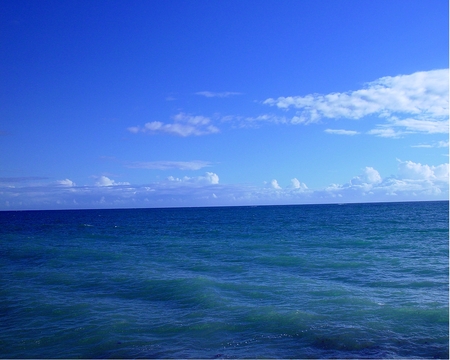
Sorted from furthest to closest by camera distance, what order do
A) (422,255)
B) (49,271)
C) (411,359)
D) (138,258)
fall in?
(138,258) → (422,255) → (49,271) → (411,359)

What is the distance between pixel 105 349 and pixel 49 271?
13.7 meters

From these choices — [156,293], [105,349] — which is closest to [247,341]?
[105,349]

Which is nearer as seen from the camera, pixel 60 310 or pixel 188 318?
pixel 188 318

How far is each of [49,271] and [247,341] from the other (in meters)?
16.1

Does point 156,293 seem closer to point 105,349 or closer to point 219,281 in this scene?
point 219,281

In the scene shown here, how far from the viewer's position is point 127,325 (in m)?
11.5

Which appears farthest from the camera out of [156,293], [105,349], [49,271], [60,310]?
[49,271]

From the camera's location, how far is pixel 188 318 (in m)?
12.1

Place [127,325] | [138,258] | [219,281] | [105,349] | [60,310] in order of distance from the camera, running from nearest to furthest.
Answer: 1. [105,349]
2. [127,325]
3. [60,310]
4. [219,281]
5. [138,258]

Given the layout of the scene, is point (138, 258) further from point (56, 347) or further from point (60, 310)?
point (56, 347)

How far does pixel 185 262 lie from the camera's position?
2380 centimetres

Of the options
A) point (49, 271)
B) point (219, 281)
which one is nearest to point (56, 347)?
point (219, 281)

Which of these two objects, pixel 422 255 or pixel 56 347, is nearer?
pixel 56 347

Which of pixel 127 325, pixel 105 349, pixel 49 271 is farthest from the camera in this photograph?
pixel 49 271
